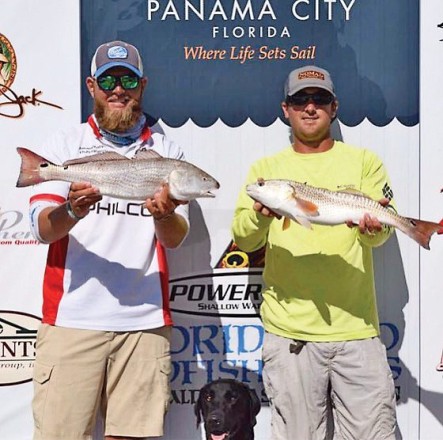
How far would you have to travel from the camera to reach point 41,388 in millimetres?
3336

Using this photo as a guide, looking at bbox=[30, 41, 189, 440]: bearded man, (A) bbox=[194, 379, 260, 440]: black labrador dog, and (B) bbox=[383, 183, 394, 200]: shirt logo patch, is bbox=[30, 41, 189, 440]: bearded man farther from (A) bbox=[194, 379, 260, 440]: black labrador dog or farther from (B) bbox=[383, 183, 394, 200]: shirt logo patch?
(B) bbox=[383, 183, 394, 200]: shirt logo patch

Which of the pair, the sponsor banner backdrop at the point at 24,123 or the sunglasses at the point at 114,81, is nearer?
the sunglasses at the point at 114,81

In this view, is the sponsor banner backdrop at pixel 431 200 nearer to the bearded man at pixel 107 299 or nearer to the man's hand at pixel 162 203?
the bearded man at pixel 107 299

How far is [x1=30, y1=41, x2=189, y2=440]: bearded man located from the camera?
3291 mm

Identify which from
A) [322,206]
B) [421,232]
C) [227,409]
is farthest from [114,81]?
[227,409]

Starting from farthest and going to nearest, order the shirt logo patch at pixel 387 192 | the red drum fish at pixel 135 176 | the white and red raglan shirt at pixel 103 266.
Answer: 1. the shirt logo patch at pixel 387 192
2. the white and red raglan shirt at pixel 103 266
3. the red drum fish at pixel 135 176

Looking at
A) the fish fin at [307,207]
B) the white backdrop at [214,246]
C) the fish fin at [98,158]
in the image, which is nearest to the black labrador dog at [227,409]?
the white backdrop at [214,246]

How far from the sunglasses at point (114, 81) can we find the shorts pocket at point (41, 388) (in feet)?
4.10

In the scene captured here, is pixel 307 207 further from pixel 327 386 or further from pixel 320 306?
pixel 327 386

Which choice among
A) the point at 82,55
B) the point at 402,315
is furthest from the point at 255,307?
the point at 82,55

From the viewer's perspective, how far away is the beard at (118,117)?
334cm

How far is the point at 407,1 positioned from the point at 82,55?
5.41 feet

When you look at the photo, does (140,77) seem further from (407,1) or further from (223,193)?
(407,1)

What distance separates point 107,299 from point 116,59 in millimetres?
1052
